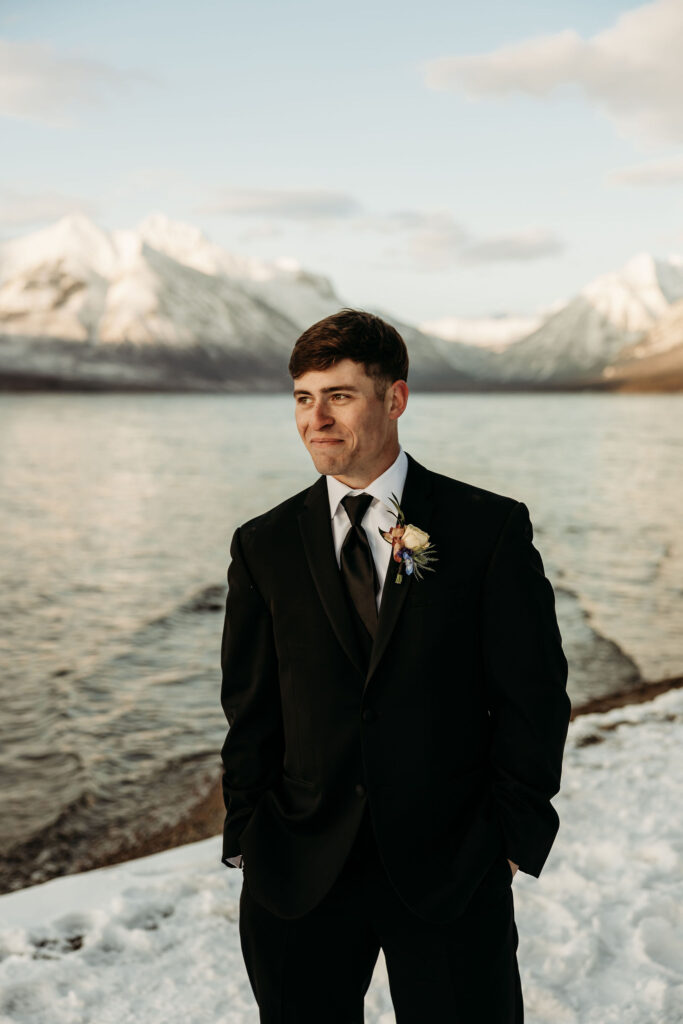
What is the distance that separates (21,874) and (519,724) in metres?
5.58

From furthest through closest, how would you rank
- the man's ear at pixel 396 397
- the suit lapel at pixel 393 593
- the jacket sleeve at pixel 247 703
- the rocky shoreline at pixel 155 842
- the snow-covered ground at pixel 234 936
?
the rocky shoreline at pixel 155 842
the snow-covered ground at pixel 234 936
the jacket sleeve at pixel 247 703
the man's ear at pixel 396 397
the suit lapel at pixel 393 593

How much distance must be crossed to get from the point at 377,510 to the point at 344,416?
27cm

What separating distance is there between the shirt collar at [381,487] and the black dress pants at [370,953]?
31.7 inches

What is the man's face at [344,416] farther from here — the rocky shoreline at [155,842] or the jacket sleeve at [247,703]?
the rocky shoreline at [155,842]

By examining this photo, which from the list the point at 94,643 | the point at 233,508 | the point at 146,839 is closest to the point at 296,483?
the point at 233,508

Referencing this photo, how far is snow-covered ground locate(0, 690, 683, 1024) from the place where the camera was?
11.0 feet

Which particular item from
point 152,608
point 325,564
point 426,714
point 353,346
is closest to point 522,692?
point 426,714

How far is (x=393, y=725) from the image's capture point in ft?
7.17

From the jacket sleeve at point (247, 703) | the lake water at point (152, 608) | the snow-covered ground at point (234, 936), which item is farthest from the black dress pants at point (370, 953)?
the lake water at point (152, 608)

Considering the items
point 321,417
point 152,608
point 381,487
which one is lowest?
point 152,608

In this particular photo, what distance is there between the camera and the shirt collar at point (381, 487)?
229 centimetres

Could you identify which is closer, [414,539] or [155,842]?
[414,539]

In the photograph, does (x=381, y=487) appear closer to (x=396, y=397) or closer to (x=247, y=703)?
(x=396, y=397)

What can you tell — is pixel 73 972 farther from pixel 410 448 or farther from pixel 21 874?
pixel 410 448
